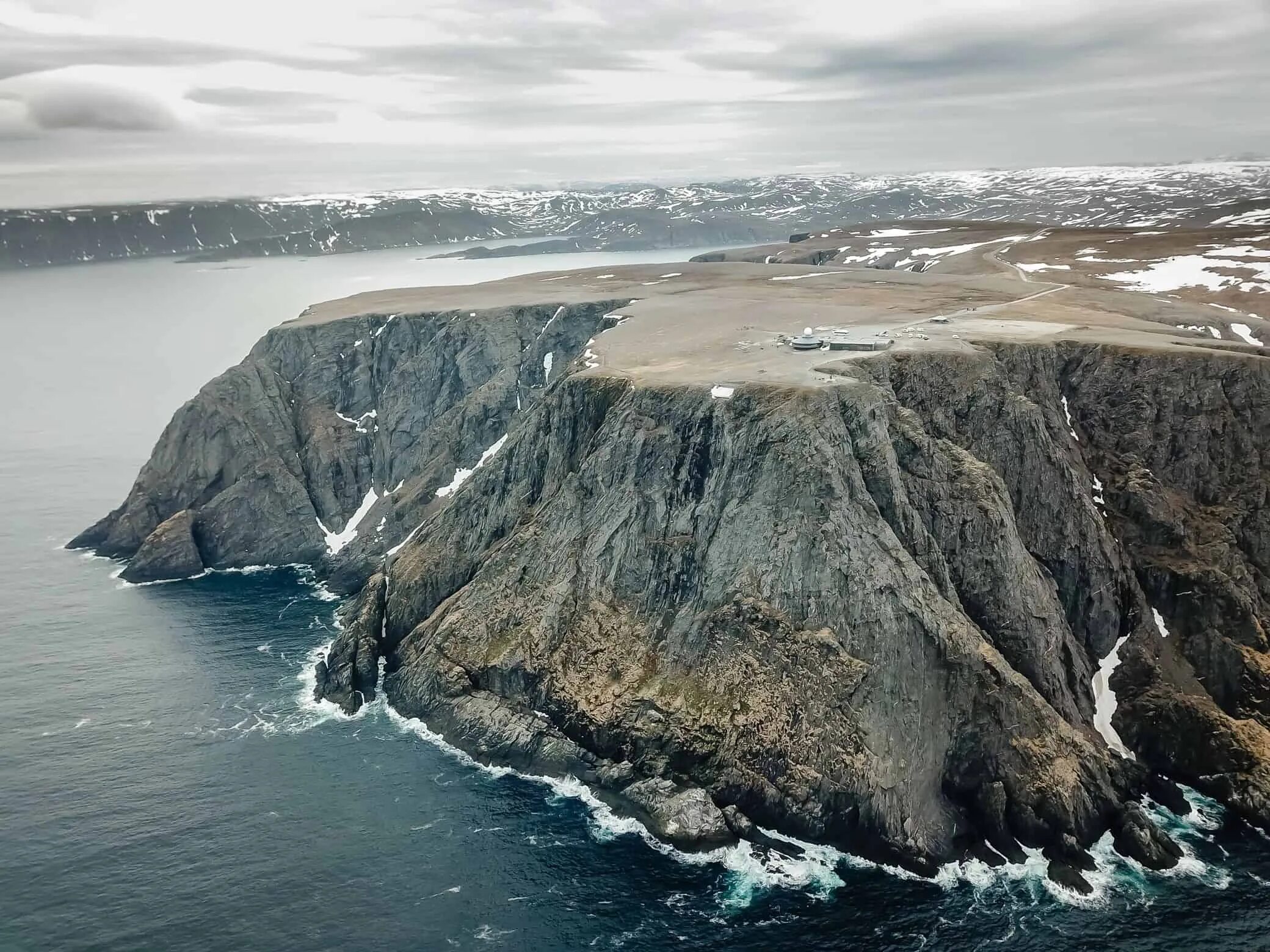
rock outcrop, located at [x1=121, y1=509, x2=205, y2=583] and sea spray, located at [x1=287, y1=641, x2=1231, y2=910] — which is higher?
rock outcrop, located at [x1=121, y1=509, x2=205, y2=583]

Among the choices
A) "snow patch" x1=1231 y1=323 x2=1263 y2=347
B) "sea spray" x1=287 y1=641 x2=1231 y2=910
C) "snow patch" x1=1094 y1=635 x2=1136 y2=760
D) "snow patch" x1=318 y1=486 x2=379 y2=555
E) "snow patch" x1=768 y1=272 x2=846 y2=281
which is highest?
"snow patch" x1=768 y1=272 x2=846 y2=281

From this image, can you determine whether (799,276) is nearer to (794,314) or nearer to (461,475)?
(794,314)

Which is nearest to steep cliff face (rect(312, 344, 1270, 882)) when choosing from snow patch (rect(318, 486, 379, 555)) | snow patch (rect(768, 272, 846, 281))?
snow patch (rect(318, 486, 379, 555))

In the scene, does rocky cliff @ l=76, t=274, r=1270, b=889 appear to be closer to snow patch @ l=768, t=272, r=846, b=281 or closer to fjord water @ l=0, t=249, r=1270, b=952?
fjord water @ l=0, t=249, r=1270, b=952

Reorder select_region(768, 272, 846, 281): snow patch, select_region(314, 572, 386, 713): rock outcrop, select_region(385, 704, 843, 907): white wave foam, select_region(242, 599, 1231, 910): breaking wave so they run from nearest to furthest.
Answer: select_region(242, 599, 1231, 910): breaking wave
select_region(385, 704, 843, 907): white wave foam
select_region(314, 572, 386, 713): rock outcrop
select_region(768, 272, 846, 281): snow patch

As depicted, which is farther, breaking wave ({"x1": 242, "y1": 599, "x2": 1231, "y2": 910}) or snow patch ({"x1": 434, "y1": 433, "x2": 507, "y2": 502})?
snow patch ({"x1": 434, "y1": 433, "x2": 507, "y2": 502})

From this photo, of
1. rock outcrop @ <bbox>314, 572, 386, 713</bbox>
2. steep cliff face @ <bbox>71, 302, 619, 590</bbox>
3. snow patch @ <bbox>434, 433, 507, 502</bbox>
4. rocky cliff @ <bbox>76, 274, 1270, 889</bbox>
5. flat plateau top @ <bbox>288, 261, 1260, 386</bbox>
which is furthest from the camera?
steep cliff face @ <bbox>71, 302, 619, 590</bbox>

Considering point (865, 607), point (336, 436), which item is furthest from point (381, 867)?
point (336, 436)

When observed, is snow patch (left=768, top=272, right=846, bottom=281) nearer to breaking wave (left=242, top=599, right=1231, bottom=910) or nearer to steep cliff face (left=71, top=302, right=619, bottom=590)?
steep cliff face (left=71, top=302, right=619, bottom=590)
